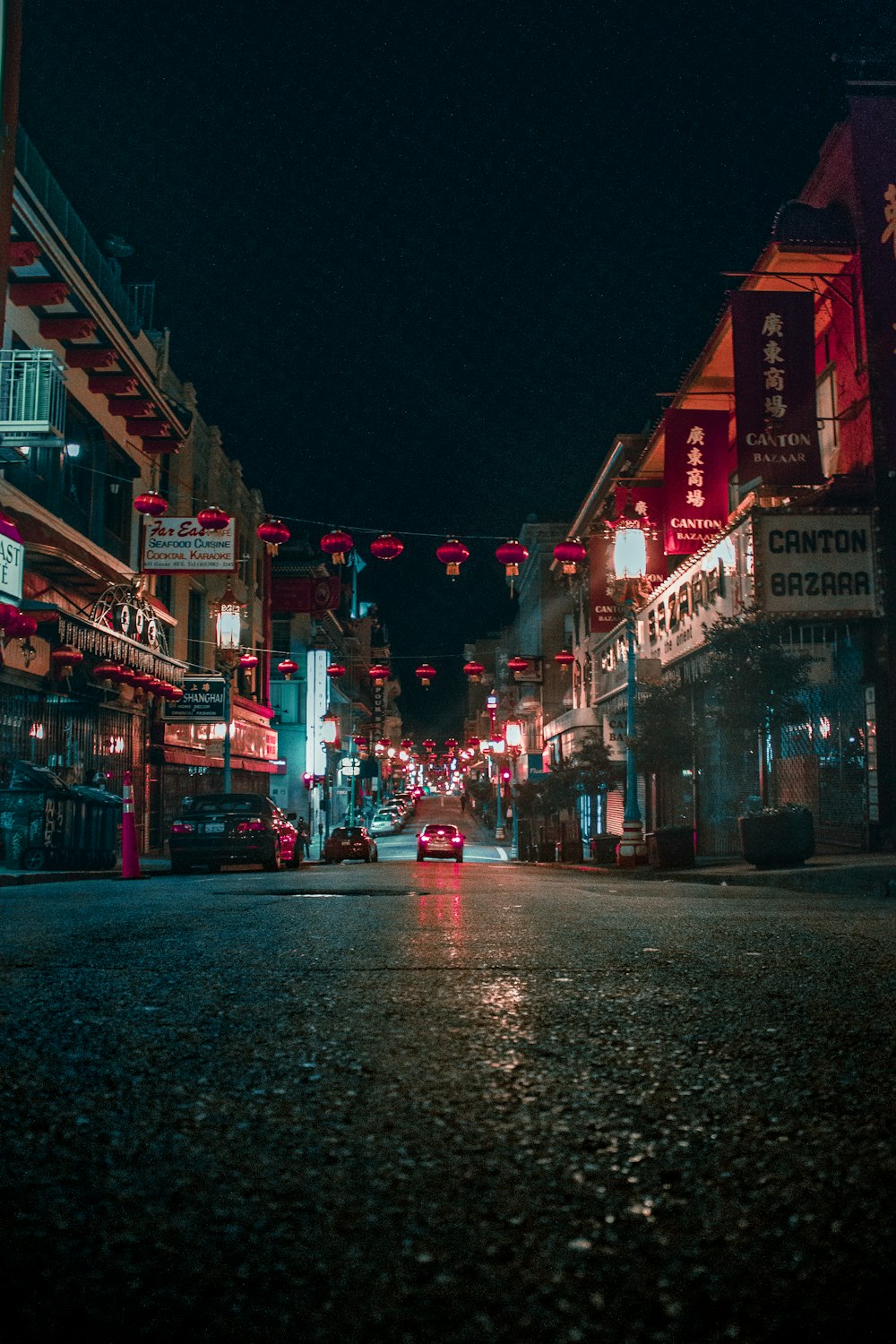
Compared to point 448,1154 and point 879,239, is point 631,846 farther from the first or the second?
point 448,1154

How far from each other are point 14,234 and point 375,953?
18.9 meters

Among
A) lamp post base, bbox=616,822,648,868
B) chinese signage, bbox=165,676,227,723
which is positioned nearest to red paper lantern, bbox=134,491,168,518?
chinese signage, bbox=165,676,227,723

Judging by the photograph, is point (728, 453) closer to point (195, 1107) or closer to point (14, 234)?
point (14, 234)

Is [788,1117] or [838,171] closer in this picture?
[788,1117]

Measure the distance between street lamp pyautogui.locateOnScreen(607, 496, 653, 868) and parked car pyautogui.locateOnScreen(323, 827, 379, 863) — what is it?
13559mm

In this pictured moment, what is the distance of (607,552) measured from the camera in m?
26.3

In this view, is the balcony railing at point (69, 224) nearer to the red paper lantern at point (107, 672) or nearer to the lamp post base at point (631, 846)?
the red paper lantern at point (107, 672)

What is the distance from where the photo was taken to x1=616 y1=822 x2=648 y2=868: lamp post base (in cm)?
2102

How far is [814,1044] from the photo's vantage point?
2725mm

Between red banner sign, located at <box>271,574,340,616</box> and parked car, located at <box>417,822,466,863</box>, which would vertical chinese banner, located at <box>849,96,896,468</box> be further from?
red banner sign, located at <box>271,574,340,616</box>

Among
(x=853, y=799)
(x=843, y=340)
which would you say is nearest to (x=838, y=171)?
(x=843, y=340)

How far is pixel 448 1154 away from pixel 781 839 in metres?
14.3

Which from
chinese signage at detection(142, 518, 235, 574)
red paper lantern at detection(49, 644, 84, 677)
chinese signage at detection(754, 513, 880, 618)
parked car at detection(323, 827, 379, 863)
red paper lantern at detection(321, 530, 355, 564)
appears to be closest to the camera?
chinese signage at detection(754, 513, 880, 618)

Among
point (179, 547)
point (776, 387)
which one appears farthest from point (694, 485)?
point (179, 547)
